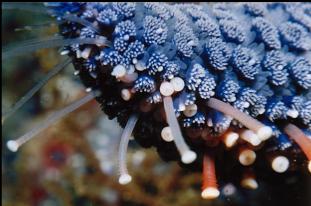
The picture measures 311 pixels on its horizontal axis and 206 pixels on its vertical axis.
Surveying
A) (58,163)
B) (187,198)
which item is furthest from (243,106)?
(58,163)

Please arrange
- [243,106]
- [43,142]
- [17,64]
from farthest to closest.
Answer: [17,64] → [43,142] → [243,106]

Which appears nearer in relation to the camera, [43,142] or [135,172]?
[135,172]

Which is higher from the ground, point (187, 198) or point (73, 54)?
point (73, 54)

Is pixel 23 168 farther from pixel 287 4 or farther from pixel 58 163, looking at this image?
pixel 287 4

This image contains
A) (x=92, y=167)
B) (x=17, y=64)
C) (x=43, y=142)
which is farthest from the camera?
(x=17, y=64)

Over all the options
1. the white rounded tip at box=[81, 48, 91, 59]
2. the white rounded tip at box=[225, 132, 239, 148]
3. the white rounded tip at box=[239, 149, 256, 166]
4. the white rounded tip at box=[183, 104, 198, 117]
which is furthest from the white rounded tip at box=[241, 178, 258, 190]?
the white rounded tip at box=[81, 48, 91, 59]

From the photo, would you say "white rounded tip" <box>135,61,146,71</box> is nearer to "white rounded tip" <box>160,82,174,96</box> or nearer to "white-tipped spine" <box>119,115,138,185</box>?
"white rounded tip" <box>160,82,174,96</box>

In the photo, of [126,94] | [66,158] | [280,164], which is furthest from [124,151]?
[66,158]

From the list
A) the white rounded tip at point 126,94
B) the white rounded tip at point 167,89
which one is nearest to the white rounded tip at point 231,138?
the white rounded tip at point 167,89

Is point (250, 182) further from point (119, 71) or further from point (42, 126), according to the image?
point (42, 126)
